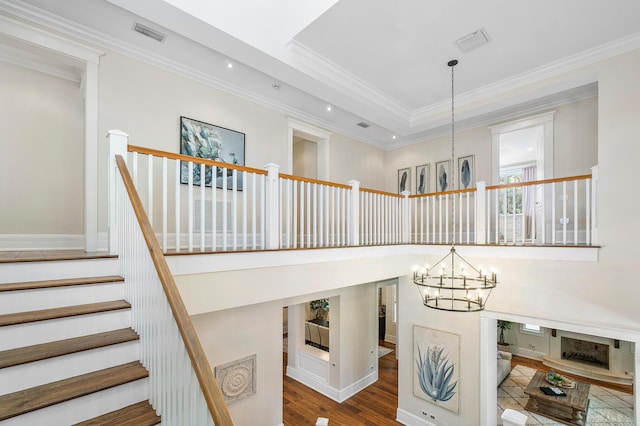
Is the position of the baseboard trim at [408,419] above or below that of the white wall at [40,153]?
below

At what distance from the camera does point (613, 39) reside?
3.59 metres

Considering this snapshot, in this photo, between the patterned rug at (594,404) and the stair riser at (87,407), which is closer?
the stair riser at (87,407)

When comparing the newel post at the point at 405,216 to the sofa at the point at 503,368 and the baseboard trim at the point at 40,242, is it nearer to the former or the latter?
the sofa at the point at 503,368

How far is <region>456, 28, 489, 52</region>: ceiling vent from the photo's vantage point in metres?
3.48

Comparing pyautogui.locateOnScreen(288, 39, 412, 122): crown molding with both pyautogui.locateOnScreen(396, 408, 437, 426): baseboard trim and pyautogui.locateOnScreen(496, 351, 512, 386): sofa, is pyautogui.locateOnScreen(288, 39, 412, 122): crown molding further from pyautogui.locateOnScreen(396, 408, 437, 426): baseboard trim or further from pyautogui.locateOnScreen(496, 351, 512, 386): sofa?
pyautogui.locateOnScreen(496, 351, 512, 386): sofa

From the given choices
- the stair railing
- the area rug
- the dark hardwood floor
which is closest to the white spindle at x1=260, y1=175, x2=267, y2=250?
the stair railing

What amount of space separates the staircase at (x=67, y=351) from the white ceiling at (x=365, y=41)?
2397 mm

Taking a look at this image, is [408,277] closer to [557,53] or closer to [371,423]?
[371,423]

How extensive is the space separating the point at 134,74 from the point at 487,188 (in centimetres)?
505

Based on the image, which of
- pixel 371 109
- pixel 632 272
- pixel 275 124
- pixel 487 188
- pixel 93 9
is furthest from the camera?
pixel 275 124

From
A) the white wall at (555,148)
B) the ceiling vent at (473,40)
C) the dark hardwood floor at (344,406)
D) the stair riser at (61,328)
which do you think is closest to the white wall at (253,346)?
the dark hardwood floor at (344,406)

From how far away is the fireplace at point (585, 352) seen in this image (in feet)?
22.9

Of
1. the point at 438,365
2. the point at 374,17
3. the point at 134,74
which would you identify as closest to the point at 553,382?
the point at 438,365

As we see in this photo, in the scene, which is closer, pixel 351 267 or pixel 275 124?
pixel 351 267
